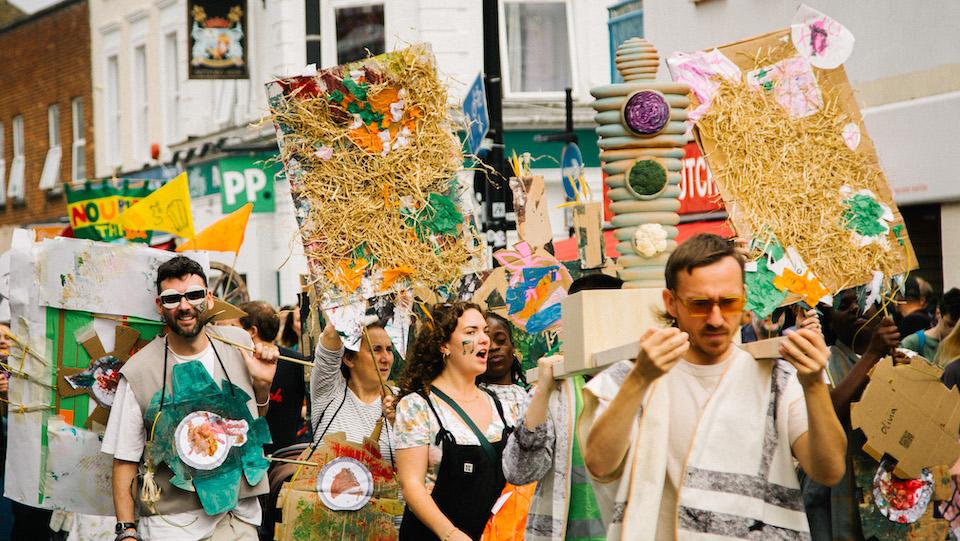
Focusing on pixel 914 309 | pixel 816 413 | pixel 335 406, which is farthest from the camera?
pixel 914 309

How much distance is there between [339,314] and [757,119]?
2.16m

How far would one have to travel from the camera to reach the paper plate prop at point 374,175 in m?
7.33

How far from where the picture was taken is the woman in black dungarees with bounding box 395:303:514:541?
6535mm

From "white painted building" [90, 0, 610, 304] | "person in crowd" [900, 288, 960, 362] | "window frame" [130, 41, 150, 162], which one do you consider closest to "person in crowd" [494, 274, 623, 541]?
"person in crowd" [900, 288, 960, 362]

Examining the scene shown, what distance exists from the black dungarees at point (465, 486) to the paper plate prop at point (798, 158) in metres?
1.42

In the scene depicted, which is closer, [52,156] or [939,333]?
[939,333]

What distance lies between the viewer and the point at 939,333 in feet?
32.5

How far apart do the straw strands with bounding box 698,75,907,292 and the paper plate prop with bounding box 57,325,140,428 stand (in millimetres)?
3130

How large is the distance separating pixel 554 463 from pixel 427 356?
1408 mm

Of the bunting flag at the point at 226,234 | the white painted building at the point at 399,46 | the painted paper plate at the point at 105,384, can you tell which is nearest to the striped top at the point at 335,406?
the painted paper plate at the point at 105,384

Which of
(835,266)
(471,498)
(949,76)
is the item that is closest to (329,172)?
(471,498)

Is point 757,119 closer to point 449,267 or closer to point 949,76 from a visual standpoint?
point 449,267

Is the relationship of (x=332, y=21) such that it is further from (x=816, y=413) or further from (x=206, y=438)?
(x=816, y=413)

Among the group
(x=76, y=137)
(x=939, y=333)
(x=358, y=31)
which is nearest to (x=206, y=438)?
(x=939, y=333)
